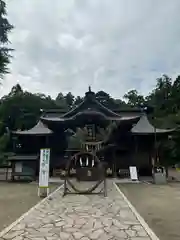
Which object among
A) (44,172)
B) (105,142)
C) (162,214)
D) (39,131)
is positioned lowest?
(162,214)

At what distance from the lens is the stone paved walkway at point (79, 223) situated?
4.99 meters

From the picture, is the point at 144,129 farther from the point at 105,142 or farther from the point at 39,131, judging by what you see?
the point at 39,131

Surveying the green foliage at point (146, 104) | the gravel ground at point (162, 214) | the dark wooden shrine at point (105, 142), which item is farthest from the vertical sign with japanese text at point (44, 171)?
the green foliage at point (146, 104)

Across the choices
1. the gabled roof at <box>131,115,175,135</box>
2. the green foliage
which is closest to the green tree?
the green foliage

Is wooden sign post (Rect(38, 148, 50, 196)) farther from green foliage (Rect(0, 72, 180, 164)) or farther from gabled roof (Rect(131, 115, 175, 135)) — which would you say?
green foliage (Rect(0, 72, 180, 164))

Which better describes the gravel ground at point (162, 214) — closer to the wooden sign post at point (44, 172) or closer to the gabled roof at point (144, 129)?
the wooden sign post at point (44, 172)

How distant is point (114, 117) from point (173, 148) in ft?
32.7

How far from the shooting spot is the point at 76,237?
4863 millimetres

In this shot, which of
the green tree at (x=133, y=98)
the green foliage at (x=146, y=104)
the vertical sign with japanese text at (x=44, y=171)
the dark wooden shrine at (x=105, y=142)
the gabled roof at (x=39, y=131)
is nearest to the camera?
the vertical sign with japanese text at (x=44, y=171)

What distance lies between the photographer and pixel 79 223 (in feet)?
19.5

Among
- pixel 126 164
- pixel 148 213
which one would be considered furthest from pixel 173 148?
pixel 148 213

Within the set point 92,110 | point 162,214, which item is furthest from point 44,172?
point 92,110

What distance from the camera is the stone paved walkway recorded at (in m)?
4.99

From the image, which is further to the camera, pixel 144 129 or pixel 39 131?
pixel 39 131
